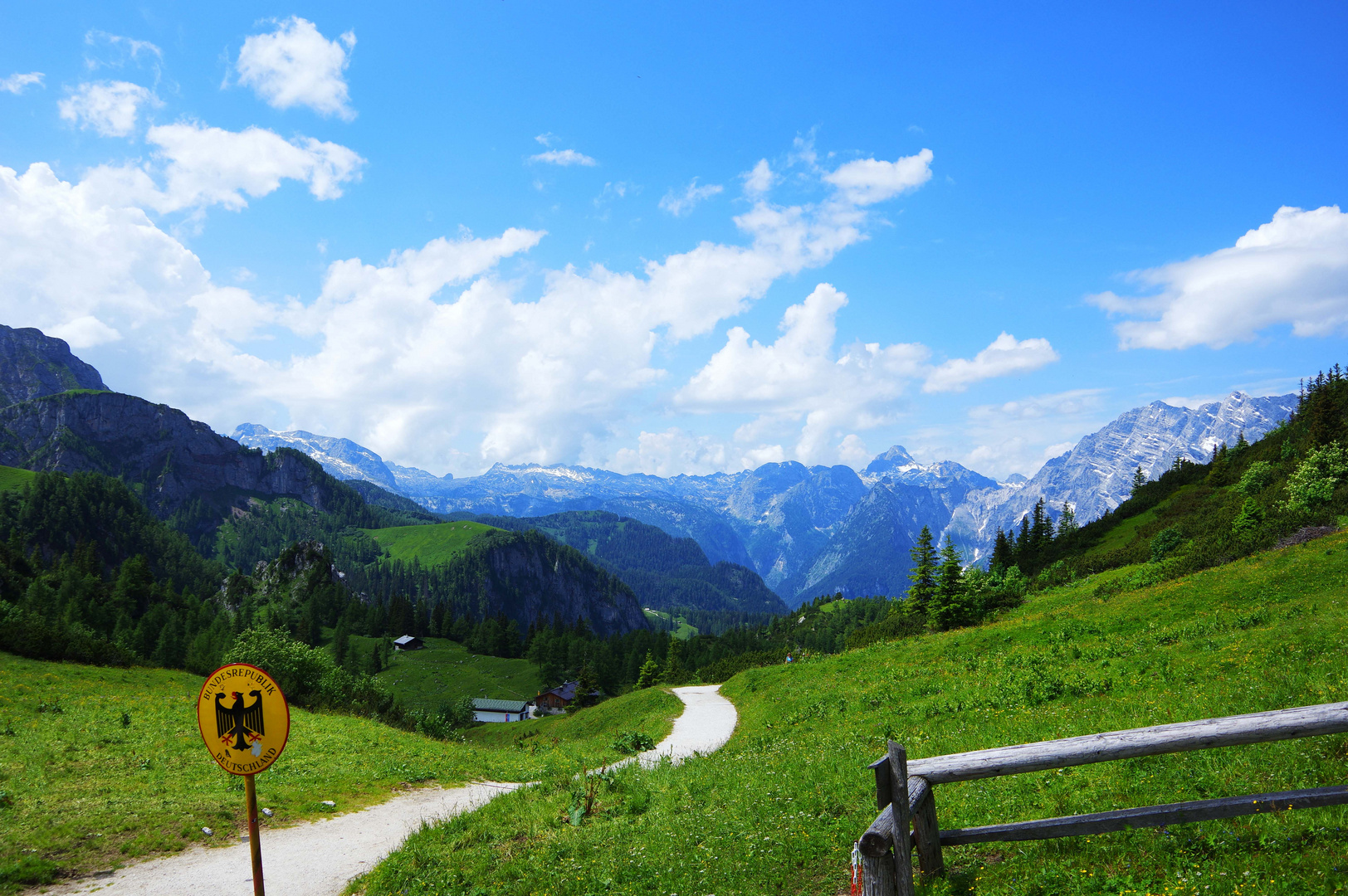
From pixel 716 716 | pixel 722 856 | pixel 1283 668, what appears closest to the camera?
pixel 722 856

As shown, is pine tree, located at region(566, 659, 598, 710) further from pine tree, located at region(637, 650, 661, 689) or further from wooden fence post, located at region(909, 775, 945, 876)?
wooden fence post, located at region(909, 775, 945, 876)

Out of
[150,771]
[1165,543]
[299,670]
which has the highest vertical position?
[150,771]

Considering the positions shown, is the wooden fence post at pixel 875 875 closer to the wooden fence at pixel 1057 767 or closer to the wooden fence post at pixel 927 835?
the wooden fence at pixel 1057 767

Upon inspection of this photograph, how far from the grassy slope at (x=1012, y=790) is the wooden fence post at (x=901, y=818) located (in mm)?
1185

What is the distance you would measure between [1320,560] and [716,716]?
96.0 feet

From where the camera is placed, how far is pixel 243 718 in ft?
26.3

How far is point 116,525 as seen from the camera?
192125 mm

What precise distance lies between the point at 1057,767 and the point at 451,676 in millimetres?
155377

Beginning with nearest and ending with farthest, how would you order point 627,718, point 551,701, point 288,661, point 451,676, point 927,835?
point 927,835 < point 627,718 < point 288,661 < point 551,701 < point 451,676

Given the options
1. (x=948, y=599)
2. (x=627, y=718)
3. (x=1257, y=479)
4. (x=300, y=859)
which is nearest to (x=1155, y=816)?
(x=300, y=859)

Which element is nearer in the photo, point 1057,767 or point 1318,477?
point 1057,767

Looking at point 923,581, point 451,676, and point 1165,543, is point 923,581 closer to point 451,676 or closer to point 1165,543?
point 1165,543

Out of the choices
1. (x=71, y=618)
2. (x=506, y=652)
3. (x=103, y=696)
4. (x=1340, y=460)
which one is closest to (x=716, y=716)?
(x=103, y=696)

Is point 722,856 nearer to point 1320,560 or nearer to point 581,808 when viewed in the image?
point 581,808
